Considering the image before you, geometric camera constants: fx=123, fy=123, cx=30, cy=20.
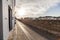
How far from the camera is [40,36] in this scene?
161cm

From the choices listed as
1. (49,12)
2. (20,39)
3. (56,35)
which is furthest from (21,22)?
(56,35)

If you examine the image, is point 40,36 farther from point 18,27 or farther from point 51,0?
point 51,0

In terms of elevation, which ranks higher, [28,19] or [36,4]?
[36,4]

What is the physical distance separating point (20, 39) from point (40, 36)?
0.99ft

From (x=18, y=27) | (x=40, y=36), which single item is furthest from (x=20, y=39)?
(x=40, y=36)

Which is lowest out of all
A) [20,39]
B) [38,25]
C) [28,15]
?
[20,39]

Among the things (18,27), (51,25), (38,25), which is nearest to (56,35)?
(51,25)

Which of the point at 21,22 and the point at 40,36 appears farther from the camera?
the point at 21,22

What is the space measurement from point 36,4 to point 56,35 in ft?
1.68

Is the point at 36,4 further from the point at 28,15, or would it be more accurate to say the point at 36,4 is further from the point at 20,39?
the point at 20,39

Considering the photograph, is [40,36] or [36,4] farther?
[36,4]

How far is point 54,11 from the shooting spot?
168 cm

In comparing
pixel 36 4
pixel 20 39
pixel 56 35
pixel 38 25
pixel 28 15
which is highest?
pixel 36 4

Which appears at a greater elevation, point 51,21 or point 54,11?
point 54,11
